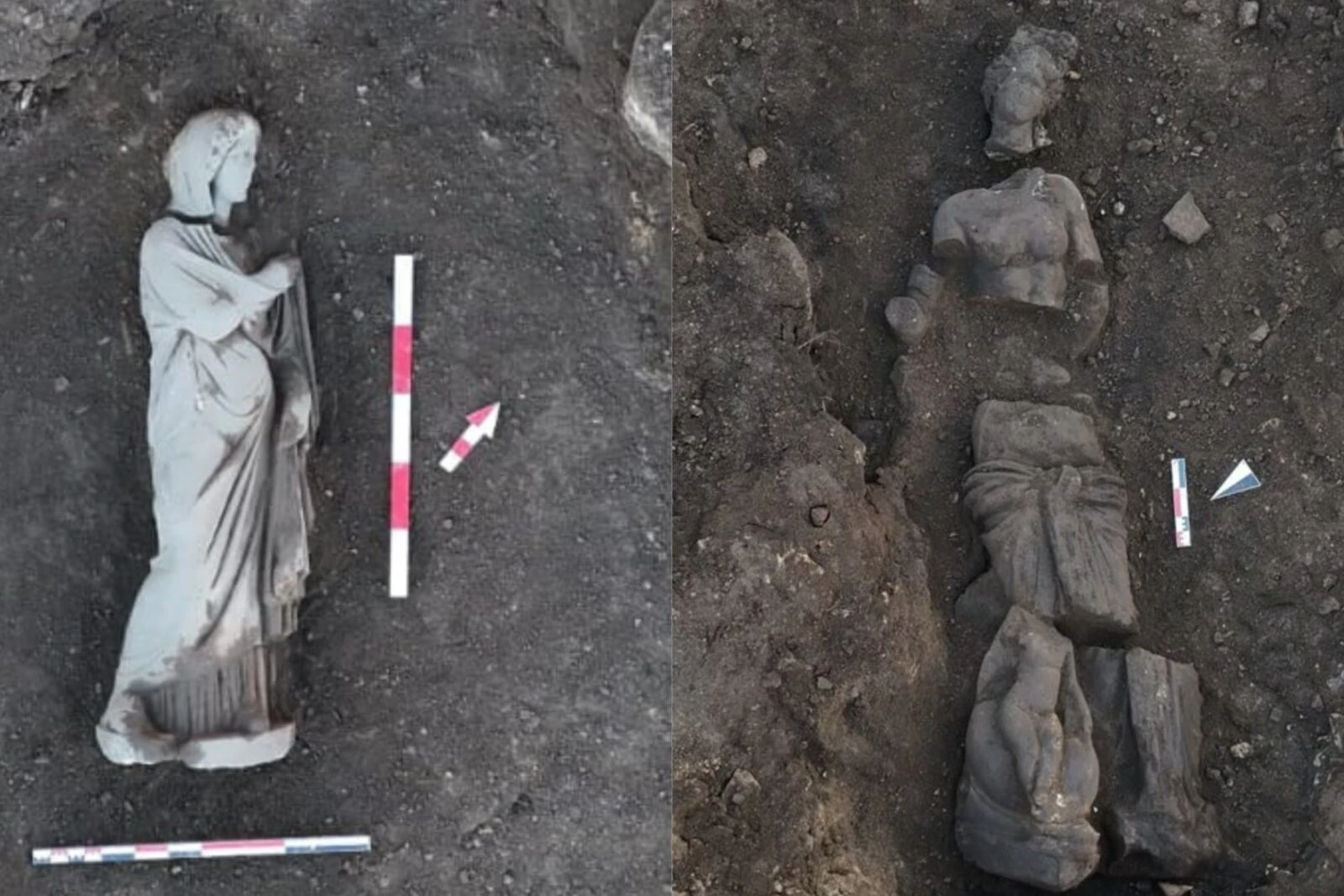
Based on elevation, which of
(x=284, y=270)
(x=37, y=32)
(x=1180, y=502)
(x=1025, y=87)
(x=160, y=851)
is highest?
(x=37, y=32)

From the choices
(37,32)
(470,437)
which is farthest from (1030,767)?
(37,32)

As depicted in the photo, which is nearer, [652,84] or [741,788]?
[652,84]

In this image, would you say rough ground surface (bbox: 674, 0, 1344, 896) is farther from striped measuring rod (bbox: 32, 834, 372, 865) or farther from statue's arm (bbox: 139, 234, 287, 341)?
statue's arm (bbox: 139, 234, 287, 341)

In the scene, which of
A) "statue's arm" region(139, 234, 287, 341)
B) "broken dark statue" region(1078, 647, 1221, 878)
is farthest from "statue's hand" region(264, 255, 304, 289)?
"broken dark statue" region(1078, 647, 1221, 878)

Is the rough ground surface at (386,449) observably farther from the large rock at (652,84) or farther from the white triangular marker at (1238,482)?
the white triangular marker at (1238,482)

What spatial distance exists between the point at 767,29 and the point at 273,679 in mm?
3337

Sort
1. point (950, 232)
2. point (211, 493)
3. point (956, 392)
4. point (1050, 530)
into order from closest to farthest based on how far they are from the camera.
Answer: point (211, 493) → point (1050, 530) → point (950, 232) → point (956, 392)

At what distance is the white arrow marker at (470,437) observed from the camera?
4559mm

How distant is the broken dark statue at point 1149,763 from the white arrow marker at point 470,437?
257 centimetres

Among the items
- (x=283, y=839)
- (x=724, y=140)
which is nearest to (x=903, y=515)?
(x=724, y=140)

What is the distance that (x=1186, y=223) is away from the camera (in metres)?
5.48

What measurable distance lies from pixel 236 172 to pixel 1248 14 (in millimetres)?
4229

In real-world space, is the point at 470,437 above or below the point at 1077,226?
below

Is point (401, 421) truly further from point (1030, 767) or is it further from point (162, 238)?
point (1030, 767)
